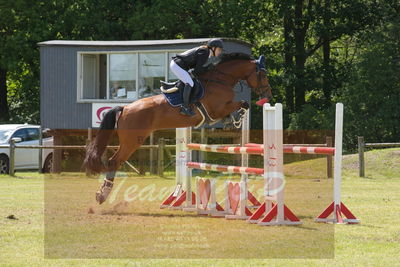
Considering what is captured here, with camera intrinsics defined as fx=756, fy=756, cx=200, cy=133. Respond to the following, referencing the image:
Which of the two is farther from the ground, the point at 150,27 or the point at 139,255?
the point at 150,27

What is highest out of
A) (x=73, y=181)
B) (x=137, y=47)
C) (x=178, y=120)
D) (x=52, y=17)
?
(x=52, y=17)

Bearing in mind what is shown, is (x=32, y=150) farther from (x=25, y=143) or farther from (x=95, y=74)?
(x=95, y=74)

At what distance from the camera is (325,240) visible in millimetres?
7840

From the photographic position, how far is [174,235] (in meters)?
8.32

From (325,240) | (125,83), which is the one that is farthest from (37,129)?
(325,240)

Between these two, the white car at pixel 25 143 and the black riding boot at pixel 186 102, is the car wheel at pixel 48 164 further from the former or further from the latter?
the black riding boot at pixel 186 102

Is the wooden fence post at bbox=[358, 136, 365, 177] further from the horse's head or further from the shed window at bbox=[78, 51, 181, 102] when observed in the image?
the horse's head

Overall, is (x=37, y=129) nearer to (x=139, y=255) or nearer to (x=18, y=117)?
(x=18, y=117)

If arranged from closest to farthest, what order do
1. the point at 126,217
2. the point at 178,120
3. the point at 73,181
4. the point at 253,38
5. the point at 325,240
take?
1. the point at 325,240
2. the point at 126,217
3. the point at 178,120
4. the point at 73,181
5. the point at 253,38

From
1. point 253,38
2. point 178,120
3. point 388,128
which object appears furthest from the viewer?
point 253,38

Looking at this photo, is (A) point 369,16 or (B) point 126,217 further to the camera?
(A) point 369,16

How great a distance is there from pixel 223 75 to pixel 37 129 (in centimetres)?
1380

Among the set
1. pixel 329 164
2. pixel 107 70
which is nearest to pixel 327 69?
pixel 107 70

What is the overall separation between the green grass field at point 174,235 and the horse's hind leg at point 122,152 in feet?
0.94
